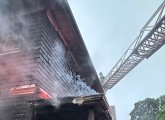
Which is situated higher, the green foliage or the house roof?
the green foliage

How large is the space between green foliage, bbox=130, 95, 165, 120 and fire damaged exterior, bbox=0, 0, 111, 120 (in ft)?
116

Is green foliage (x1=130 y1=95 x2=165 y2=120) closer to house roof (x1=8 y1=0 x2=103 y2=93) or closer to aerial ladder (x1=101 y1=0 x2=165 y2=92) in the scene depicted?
aerial ladder (x1=101 y1=0 x2=165 y2=92)

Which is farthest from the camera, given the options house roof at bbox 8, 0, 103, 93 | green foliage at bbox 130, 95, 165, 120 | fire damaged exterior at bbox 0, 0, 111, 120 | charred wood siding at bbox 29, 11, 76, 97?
green foliage at bbox 130, 95, 165, 120

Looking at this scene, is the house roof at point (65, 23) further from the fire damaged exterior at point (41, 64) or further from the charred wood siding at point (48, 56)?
the charred wood siding at point (48, 56)

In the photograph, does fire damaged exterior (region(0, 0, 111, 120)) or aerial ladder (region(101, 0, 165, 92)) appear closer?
fire damaged exterior (region(0, 0, 111, 120))

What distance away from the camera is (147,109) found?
45.9 m

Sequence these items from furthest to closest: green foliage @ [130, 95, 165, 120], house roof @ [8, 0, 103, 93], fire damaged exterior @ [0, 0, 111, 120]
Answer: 1. green foliage @ [130, 95, 165, 120]
2. house roof @ [8, 0, 103, 93]
3. fire damaged exterior @ [0, 0, 111, 120]

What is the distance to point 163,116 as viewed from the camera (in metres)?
23.8

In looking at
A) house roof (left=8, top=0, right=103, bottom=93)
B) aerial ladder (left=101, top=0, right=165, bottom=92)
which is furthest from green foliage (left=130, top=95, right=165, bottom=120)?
house roof (left=8, top=0, right=103, bottom=93)

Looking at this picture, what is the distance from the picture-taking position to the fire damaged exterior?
5.09 meters

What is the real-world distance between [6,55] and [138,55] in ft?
41.6

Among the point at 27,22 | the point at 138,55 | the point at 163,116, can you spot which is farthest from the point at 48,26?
the point at 163,116

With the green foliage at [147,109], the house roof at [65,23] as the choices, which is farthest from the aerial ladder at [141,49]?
the green foliage at [147,109]

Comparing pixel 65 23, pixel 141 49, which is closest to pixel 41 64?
pixel 65 23
